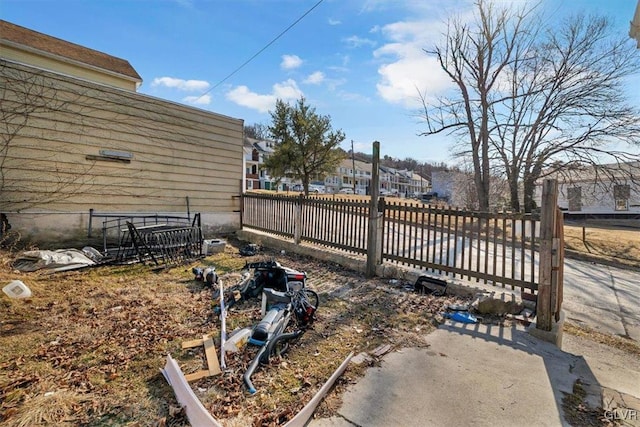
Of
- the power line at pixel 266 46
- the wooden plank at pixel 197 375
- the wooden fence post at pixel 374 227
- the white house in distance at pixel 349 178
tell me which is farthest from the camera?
the white house in distance at pixel 349 178

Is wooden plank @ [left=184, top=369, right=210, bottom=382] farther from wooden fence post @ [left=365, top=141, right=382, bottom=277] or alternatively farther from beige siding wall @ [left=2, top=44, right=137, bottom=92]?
beige siding wall @ [left=2, top=44, right=137, bottom=92]

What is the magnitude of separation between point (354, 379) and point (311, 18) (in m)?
8.70

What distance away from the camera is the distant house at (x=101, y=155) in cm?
590

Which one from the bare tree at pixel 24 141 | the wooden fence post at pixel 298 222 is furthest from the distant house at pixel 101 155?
the wooden fence post at pixel 298 222

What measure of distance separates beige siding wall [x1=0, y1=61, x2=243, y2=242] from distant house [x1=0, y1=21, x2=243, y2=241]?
0.7 inches

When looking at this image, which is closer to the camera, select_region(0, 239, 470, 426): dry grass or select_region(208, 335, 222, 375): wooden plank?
select_region(0, 239, 470, 426): dry grass

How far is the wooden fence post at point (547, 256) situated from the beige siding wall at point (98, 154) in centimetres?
793

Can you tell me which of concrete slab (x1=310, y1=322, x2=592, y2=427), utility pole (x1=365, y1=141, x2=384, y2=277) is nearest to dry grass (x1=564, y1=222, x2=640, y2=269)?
utility pole (x1=365, y1=141, x2=384, y2=277)

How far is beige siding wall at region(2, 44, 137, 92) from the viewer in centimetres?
1113

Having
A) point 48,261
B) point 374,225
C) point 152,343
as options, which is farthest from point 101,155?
point 374,225

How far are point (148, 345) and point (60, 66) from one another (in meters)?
14.8

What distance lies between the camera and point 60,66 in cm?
1224

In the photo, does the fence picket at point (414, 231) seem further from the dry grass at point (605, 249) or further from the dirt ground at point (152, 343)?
the dry grass at point (605, 249)

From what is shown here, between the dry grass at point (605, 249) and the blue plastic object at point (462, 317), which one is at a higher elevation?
the blue plastic object at point (462, 317)
